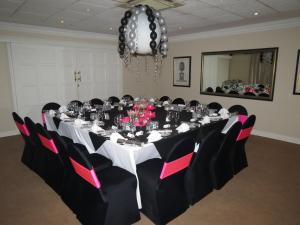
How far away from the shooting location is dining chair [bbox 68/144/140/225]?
84.0 inches

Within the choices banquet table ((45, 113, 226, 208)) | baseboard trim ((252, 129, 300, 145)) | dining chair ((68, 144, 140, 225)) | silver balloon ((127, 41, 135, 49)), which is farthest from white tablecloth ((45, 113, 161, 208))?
baseboard trim ((252, 129, 300, 145))

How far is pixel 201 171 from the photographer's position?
2.79 meters

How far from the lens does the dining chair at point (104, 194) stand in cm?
213

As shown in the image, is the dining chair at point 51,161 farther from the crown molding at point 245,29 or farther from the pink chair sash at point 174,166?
the crown molding at point 245,29

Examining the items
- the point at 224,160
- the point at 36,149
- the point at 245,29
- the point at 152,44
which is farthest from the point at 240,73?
the point at 36,149

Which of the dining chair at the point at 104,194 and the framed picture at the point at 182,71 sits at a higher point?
the framed picture at the point at 182,71

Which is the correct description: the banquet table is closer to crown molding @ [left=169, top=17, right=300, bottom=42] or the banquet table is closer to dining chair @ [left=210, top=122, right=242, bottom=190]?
dining chair @ [left=210, top=122, right=242, bottom=190]

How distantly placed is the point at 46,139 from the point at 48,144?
8cm

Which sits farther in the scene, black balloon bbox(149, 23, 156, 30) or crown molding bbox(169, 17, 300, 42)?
crown molding bbox(169, 17, 300, 42)

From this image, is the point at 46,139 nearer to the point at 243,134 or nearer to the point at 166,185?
the point at 166,185

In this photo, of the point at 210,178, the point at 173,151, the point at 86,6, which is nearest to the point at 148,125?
the point at 173,151

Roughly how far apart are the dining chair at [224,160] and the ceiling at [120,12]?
2272 mm

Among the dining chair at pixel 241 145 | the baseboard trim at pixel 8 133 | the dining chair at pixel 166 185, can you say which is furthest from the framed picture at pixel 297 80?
the baseboard trim at pixel 8 133

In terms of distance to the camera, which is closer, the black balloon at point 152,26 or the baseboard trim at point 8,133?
the black balloon at point 152,26
